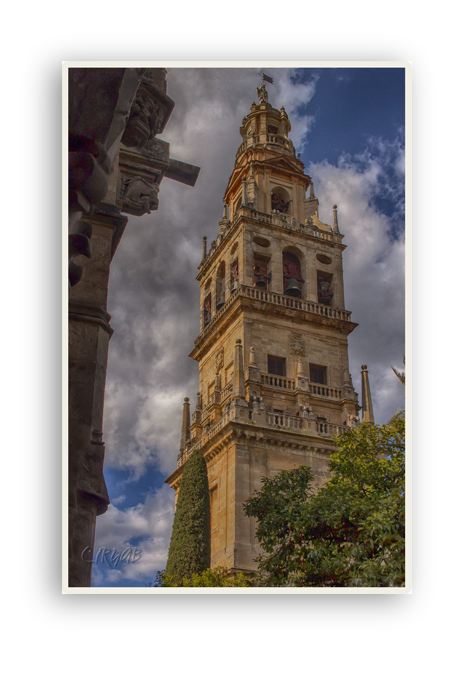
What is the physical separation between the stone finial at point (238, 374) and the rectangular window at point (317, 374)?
15.5ft

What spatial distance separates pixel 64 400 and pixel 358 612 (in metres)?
5.19

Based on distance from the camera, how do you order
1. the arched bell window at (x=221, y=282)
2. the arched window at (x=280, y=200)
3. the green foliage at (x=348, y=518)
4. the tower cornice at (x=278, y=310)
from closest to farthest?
1. the green foliage at (x=348, y=518)
2. the tower cornice at (x=278, y=310)
3. the arched bell window at (x=221, y=282)
4. the arched window at (x=280, y=200)

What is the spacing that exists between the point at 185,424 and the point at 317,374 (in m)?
7.76

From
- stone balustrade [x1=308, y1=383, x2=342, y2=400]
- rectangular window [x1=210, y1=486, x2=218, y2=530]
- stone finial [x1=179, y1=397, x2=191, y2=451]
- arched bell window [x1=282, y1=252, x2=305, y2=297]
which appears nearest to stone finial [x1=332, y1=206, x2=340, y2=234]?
arched bell window [x1=282, y1=252, x2=305, y2=297]

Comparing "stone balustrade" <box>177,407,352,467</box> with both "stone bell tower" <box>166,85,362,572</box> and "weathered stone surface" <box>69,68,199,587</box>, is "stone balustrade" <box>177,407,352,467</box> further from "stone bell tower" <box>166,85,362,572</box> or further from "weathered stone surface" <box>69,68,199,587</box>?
"weathered stone surface" <box>69,68,199,587</box>

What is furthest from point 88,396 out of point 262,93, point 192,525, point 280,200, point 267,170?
point 267,170

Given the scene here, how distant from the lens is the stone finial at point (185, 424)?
122 feet

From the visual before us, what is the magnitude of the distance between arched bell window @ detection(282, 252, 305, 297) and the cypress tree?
11327 millimetres

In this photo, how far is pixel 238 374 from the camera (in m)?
34.4

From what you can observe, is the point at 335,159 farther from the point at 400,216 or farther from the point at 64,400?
the point at 64,400

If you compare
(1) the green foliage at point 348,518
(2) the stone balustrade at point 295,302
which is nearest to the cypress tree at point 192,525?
(1) the green foliage at point 348,518

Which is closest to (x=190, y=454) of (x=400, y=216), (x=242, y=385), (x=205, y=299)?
(x=242, y=385)

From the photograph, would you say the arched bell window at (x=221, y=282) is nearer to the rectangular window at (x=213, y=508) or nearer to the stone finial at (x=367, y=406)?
the stone finial at (x=367, y=406)

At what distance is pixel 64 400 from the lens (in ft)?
28.3
